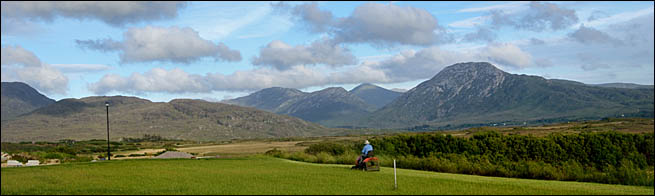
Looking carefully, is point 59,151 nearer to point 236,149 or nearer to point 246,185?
point 236,149

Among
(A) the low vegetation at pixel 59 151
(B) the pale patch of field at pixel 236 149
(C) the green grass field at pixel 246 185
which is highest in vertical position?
(A) the low vegetation at pixel 59 151

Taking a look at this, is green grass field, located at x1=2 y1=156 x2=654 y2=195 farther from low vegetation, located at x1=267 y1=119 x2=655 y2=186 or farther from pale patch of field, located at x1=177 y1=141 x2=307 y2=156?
pale patch of field, located at x1=177 y1=141 x2=307 y2=156

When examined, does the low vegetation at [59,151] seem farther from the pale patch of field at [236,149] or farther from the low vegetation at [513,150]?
the low vegetation at [513,150]

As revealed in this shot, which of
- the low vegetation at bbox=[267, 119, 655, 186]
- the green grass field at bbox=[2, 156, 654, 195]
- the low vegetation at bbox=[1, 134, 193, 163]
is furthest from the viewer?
the low vegetation at bbox=[267, 119, 655, 186]

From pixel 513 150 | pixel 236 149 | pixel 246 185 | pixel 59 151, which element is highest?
pixel 59 151

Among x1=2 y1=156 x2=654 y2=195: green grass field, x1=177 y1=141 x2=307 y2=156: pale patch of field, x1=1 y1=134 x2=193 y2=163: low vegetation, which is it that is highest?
x1=1 y1=134 x2=193 y2=163: low vegetation

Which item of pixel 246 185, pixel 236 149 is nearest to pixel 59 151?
pixel 236 149

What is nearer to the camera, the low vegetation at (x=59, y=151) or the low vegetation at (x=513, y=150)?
the low vegetation at (x=59, y=151)

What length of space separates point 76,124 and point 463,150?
150451 millimetres

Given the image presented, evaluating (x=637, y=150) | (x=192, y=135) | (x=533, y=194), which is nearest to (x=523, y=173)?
(x=533, y=194)

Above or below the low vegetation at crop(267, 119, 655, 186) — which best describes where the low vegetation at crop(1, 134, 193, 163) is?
above

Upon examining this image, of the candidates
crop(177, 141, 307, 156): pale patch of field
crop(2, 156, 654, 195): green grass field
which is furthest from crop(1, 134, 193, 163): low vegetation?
crop(177, 141, 307, 156): pale patch of field

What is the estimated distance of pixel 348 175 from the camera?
942 inches

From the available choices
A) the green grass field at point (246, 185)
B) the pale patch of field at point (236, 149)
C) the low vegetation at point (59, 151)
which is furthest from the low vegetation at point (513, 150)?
the pale patch of field at point (236, 149)
